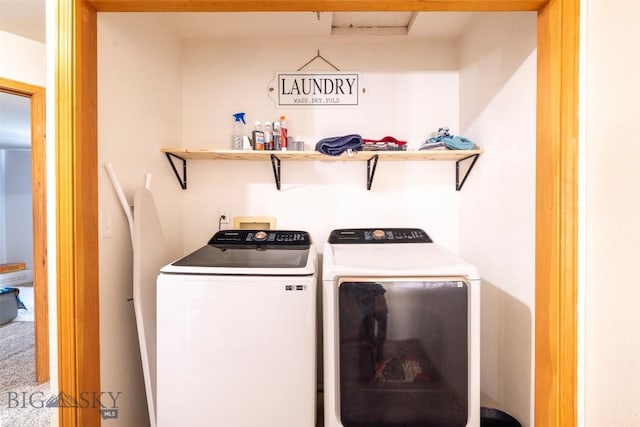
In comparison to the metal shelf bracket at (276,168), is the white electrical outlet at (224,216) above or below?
below

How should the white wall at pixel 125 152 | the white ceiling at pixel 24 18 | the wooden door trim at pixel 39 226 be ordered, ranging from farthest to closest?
1. the wooden door trim at pixel 39 226
2. the white ceiling at pixel 24 18
3. the white wall at pixel 125 152

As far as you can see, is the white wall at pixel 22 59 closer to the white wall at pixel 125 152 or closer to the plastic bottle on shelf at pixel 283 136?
the white wall at pixel 125 152

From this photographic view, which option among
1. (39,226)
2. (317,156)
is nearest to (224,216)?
(317,156)

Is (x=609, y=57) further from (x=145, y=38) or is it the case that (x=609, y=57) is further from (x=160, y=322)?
(x=145, y=38)

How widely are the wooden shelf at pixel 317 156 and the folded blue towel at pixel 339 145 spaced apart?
0.03 metres

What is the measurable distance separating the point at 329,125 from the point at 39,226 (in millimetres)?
2351

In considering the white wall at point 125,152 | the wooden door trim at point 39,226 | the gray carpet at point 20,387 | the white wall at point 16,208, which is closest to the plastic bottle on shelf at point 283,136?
the white wall at point 125,152

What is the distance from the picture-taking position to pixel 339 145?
5.55 feet

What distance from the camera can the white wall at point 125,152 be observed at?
130 cm

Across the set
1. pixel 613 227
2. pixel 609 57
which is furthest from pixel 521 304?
Result: pixel 609 57

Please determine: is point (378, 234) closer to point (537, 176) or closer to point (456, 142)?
point (456, 142)

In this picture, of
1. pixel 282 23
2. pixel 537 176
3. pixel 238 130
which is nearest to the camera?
pixel 537 176

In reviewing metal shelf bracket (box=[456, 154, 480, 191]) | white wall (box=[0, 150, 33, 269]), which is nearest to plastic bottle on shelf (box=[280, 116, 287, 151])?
metal shelf bracket (box=[456, 154, 480, 191])

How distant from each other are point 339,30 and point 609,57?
1520mm
